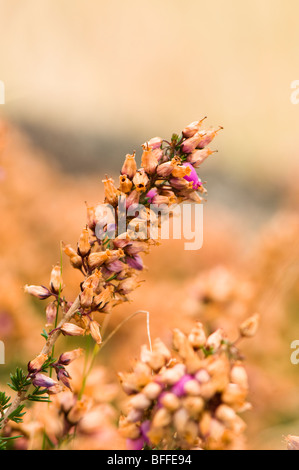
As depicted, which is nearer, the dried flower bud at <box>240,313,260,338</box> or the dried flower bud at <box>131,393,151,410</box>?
the dried flower bud at <box>131,393,151,410</box>

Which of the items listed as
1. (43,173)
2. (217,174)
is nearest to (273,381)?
(43,173)

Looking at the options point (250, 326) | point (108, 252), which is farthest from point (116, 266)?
point (250, 326)

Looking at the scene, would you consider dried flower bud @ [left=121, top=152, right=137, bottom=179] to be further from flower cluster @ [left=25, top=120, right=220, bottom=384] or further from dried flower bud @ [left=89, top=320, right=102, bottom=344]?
dried flower bud @ [left=89, top=320, right=102, bottom=344]

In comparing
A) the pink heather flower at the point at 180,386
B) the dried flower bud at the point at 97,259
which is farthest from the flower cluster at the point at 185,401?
the dried flower bud at the point at 97,259

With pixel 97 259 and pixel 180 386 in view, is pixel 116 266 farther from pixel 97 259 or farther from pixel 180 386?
pixel 180 386

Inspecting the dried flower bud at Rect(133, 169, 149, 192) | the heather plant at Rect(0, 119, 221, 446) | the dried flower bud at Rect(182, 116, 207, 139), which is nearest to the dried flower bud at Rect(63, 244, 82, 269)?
the heather plant at Rect(0, 119, 221, 446)

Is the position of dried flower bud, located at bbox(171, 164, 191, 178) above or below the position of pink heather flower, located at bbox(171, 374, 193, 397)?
above

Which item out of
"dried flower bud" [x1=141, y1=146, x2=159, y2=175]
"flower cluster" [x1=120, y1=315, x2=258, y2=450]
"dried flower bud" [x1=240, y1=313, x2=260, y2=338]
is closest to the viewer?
"flower cluster" [x1=120, y1=315, x2=258, y2=450]

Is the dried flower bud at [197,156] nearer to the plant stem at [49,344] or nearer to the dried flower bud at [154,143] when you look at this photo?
the dried flower bud at [154,143]

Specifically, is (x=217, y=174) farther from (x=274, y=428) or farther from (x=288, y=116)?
(x=274, y=428)
